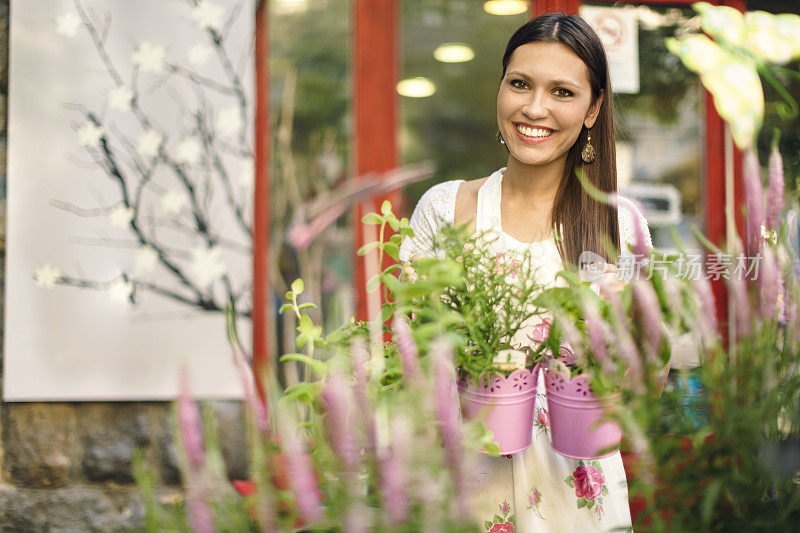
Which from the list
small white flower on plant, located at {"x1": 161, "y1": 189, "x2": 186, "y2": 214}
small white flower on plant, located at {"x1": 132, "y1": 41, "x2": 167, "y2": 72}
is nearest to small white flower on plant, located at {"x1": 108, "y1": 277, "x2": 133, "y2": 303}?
small white flower on plant, located at {"x1": 161, "y1": 189, "x2": 186, "y2": 214}

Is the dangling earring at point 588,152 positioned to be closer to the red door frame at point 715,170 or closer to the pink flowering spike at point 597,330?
the pink flowering spike at point 597,330

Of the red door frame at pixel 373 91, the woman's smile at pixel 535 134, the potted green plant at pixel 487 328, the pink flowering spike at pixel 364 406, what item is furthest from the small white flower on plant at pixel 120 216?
the pink flowering spike at pixel 364 406

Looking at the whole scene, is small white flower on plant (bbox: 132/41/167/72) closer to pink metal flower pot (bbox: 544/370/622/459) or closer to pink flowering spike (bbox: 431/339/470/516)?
pink metal flower pot (bbox: 544/370/622/459)

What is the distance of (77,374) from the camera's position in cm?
268

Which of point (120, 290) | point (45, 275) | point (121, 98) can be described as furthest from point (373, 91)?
point (45, 275)

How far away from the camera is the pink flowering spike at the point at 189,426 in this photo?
1.59 feet

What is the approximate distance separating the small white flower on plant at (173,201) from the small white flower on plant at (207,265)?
0.18 metres

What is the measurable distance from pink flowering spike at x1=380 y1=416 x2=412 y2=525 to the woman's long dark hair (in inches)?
36.4

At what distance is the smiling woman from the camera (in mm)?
1272

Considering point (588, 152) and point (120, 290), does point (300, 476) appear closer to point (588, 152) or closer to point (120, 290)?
point (588, 152)

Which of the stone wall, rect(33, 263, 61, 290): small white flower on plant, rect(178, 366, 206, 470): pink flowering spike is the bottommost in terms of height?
the stone wall

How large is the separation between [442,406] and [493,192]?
111cm

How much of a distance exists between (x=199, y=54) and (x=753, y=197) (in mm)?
2506

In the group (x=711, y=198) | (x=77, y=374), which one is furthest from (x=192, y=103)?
(x=711, y=198)
